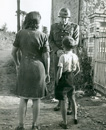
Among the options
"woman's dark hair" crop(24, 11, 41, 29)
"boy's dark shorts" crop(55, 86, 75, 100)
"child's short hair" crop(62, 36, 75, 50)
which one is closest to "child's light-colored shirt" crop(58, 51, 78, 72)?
"child's short hair" crop(62, 36, 75, 50)

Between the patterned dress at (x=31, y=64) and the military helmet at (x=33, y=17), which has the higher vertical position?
the military helmet at (x=33, y=17)

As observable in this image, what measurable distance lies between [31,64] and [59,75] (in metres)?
0.57

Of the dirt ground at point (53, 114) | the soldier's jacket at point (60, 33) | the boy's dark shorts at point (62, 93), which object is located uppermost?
the soldier's jacket at point (60, 33)

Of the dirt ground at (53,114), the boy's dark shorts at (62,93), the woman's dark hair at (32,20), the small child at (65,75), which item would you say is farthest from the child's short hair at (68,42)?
the dirt ground at (53,114)

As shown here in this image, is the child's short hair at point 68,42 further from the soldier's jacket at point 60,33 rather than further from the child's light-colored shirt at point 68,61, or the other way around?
the soldier's jacket at point 60,33

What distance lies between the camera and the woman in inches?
172

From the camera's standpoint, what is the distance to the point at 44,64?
14.9 feet

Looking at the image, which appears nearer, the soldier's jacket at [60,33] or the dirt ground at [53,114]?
the dirt ground at [53,114]

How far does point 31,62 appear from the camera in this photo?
440 centimetres

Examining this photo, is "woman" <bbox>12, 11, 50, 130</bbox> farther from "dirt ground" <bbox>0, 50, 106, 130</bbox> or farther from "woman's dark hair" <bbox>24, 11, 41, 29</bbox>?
"dirt ground" <bbox>0, 50, 106, 130</bbox>

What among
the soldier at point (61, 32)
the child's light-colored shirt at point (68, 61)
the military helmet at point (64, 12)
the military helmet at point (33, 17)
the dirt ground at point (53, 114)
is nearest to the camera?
the military helmet at point (33, 17)

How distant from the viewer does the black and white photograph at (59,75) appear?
14.5 feet

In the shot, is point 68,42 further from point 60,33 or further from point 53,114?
point 53,114

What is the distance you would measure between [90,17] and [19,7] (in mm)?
10090
